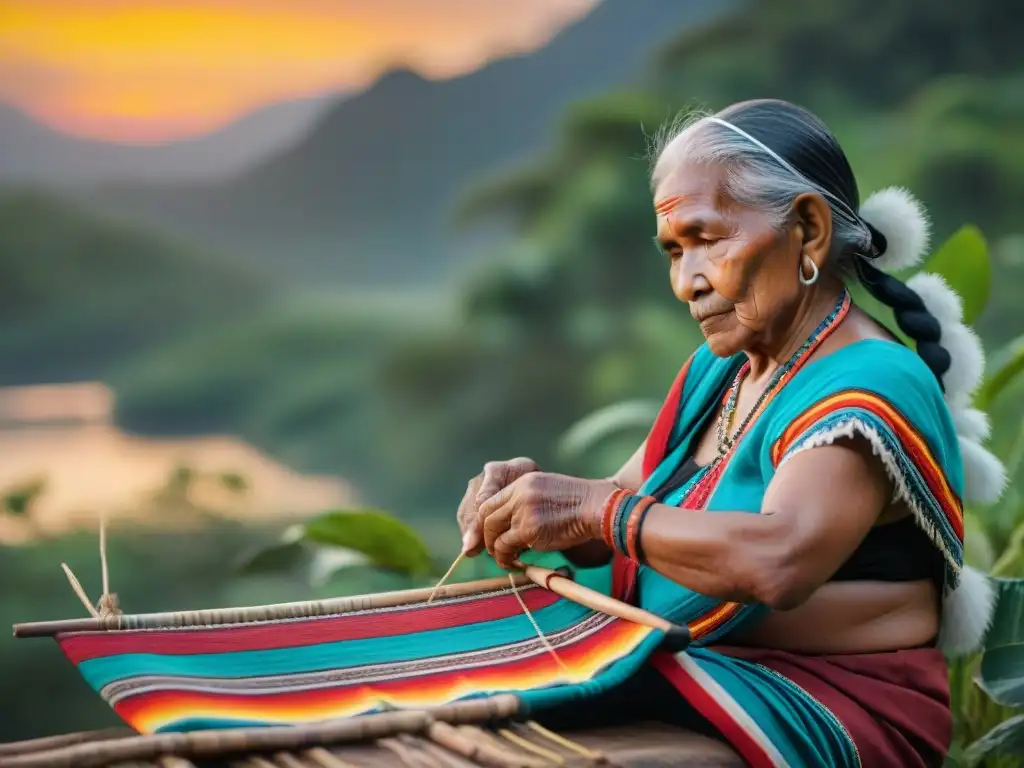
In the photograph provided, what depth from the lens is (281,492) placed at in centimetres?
488

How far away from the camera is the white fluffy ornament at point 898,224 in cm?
213

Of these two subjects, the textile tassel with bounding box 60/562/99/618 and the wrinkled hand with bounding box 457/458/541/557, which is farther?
the wrinkled hand with bounding box 457/458/541/557

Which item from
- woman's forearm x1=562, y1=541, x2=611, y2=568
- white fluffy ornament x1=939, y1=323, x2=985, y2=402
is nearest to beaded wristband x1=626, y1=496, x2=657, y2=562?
woman's forearm x1=562, y1=541, x2=611, y2=568

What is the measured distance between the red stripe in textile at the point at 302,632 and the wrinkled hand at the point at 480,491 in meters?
0.10

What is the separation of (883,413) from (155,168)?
3749 millimetres

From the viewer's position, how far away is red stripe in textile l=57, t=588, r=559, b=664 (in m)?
1.83

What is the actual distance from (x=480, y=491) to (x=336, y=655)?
0.41m

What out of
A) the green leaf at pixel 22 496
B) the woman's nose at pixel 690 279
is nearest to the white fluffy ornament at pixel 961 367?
the woman's nose at pixel 690 279

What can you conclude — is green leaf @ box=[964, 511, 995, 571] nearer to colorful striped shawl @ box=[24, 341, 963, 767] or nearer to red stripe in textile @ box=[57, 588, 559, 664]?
colorful striped shawl @ box=[24, 341, 963, 767]

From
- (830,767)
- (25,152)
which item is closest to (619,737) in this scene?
(830,767)

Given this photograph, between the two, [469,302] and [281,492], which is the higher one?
[469,302]

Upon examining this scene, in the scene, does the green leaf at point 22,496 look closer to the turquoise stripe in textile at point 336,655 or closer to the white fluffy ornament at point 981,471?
the turquoise stripe in textile at point 336,655

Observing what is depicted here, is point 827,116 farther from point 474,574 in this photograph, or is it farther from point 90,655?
point 90,655

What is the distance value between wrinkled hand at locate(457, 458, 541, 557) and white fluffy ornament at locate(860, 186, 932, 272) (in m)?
0.70
